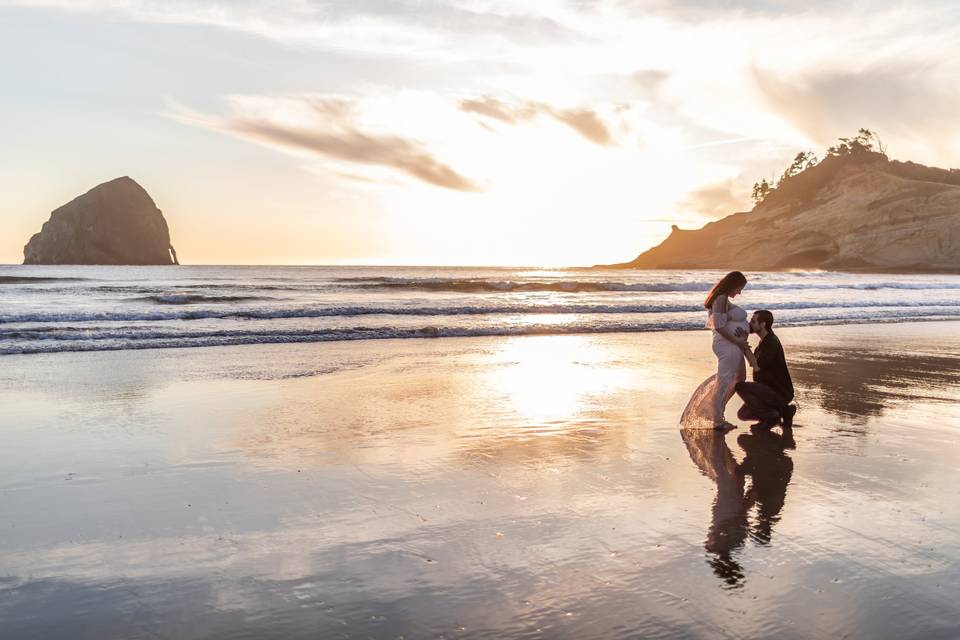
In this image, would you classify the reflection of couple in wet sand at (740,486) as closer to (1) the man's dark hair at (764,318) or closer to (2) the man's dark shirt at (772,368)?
(2) the man's dark shirt at (772,368)

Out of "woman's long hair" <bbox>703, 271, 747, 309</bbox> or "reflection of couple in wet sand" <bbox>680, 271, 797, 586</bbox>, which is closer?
"reflection of couple in wet sand" <bbox>680, 271, 797, 586</bbox>

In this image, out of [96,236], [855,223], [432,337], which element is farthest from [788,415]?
[96,236]

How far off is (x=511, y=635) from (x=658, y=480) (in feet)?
9.38

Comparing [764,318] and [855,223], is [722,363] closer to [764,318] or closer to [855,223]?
[764,318]

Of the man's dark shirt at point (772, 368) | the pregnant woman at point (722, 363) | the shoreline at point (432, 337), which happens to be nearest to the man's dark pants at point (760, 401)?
the man's dark shirt at point (772, 368)

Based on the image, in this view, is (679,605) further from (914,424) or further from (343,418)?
(914,424)

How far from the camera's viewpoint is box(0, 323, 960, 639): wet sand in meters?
3.32

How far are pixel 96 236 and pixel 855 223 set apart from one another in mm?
186545

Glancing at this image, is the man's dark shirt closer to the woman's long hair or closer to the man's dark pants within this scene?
the man's dark pants

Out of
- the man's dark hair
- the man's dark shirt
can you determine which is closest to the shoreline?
the man's dark shirt

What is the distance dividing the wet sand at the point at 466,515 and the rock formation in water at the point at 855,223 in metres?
101

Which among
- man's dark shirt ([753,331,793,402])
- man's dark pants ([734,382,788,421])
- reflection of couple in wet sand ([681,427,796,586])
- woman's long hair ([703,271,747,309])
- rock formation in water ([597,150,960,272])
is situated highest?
rock formation in water ([597,150,960,272])

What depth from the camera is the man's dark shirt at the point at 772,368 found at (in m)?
8.18

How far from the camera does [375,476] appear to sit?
5684mm
